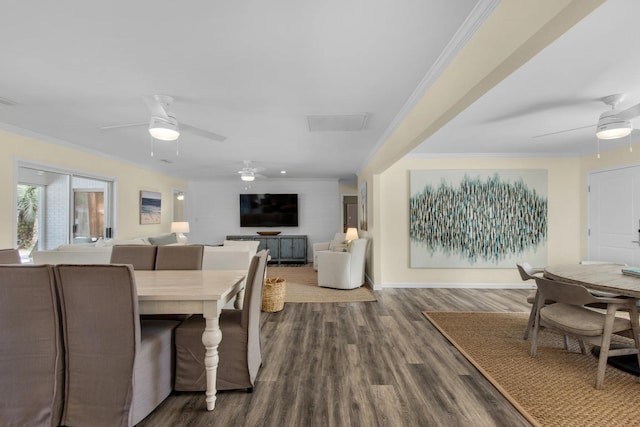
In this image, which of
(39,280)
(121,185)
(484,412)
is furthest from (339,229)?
(39,280)

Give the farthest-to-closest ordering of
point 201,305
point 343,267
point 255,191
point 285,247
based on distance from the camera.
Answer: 1. point 255,191
2. point 285,247
3. point 343,267
4. point 201,305

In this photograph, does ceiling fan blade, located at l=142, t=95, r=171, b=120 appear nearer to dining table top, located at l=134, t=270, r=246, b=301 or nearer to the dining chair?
dining table top, located at l=134, t=270, r=246, b=301

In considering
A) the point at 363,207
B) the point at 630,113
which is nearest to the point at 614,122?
the point at 630,113

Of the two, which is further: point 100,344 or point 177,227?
point 177,227

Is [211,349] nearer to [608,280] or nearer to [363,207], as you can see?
[608,280]

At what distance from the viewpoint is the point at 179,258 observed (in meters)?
2.77

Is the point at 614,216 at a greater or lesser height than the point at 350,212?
lesser

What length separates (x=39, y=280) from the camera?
5.40 feet

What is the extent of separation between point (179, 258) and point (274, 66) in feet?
6.24

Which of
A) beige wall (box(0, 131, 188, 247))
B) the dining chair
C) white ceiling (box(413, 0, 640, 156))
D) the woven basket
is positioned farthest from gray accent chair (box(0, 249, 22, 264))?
the dining chair

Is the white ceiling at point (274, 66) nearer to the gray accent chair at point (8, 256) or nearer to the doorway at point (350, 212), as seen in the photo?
the gray accent chair at point (8, 256)

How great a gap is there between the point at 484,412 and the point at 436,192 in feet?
12.1

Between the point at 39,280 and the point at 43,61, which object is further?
the point at 43,61

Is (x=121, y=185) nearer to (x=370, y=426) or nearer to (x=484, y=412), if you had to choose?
(x=370, y=426)
